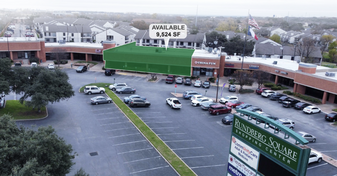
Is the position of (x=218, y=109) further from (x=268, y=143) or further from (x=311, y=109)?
(x=268, y=143)

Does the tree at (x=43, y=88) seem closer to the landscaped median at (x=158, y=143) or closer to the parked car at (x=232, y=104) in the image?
the landscaped median at (x=158, y=143)

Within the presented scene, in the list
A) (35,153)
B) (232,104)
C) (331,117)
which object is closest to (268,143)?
(35,153)

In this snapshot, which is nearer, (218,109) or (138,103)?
(218,109)

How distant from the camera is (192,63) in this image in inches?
2147

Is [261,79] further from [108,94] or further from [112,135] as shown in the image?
[112,135]

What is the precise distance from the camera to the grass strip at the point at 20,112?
29797 mm

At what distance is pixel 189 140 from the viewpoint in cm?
2594

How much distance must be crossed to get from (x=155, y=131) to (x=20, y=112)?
→ 16.8 m

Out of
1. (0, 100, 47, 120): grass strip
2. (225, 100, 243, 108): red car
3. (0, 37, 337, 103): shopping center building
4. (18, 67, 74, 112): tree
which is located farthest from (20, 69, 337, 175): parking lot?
(0, 37, 337, 103): shopping center building

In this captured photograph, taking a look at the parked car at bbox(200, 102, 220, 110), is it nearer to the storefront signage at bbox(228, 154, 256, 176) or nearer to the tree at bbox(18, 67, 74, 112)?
the tree at bbox(18, 67, 74, 112)

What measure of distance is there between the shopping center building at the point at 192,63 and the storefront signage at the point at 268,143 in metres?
33.8

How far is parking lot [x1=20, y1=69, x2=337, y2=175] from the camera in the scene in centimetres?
2117

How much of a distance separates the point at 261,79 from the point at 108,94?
26840mm

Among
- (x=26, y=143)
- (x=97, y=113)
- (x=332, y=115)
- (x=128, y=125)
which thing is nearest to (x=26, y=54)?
(x=97, y=113)
